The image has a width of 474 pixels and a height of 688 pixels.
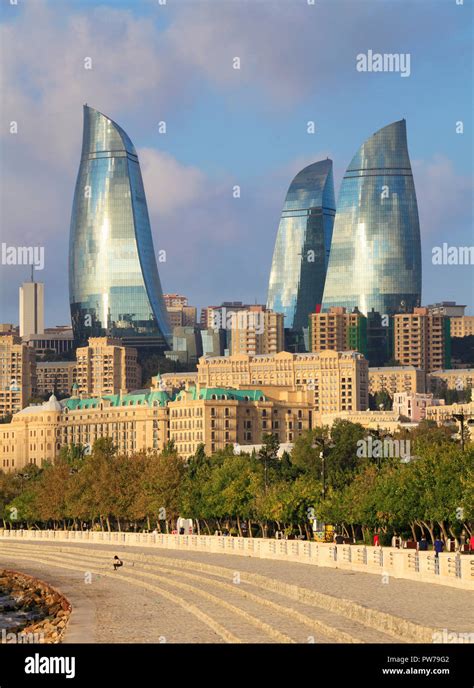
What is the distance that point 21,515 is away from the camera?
149625mm

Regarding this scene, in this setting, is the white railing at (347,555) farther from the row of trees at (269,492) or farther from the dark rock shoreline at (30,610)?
the dark rock shoreline at (30,610)

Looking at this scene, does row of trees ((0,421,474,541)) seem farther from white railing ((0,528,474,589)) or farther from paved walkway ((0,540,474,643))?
paved walkway ((0,540,474,643))

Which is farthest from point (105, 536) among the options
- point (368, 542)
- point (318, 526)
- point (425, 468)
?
point (425, 468)

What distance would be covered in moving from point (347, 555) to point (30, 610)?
13.2 metres

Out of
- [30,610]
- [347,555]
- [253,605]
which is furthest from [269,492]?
[253,605]

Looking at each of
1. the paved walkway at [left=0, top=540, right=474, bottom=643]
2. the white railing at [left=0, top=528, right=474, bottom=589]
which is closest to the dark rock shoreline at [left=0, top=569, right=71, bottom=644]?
the paved walkway at [left=0, top=540, right=474, bottom=643]

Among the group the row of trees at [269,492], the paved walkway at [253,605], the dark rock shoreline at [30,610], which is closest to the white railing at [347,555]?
the paved walkway at [253,605]

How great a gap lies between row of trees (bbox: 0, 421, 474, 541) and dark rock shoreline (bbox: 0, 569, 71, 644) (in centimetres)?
1460

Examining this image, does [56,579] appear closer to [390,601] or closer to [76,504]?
[390,601]

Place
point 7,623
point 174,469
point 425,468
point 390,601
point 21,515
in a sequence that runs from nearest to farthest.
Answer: point 390,601, point 7,623, point 425,468, point 174,469, point 21,515

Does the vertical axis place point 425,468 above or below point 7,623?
above

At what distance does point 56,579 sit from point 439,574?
90.1 ft

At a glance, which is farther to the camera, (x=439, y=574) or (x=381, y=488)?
(x=381, y=488)

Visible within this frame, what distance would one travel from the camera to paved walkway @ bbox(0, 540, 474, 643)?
41.2 m
